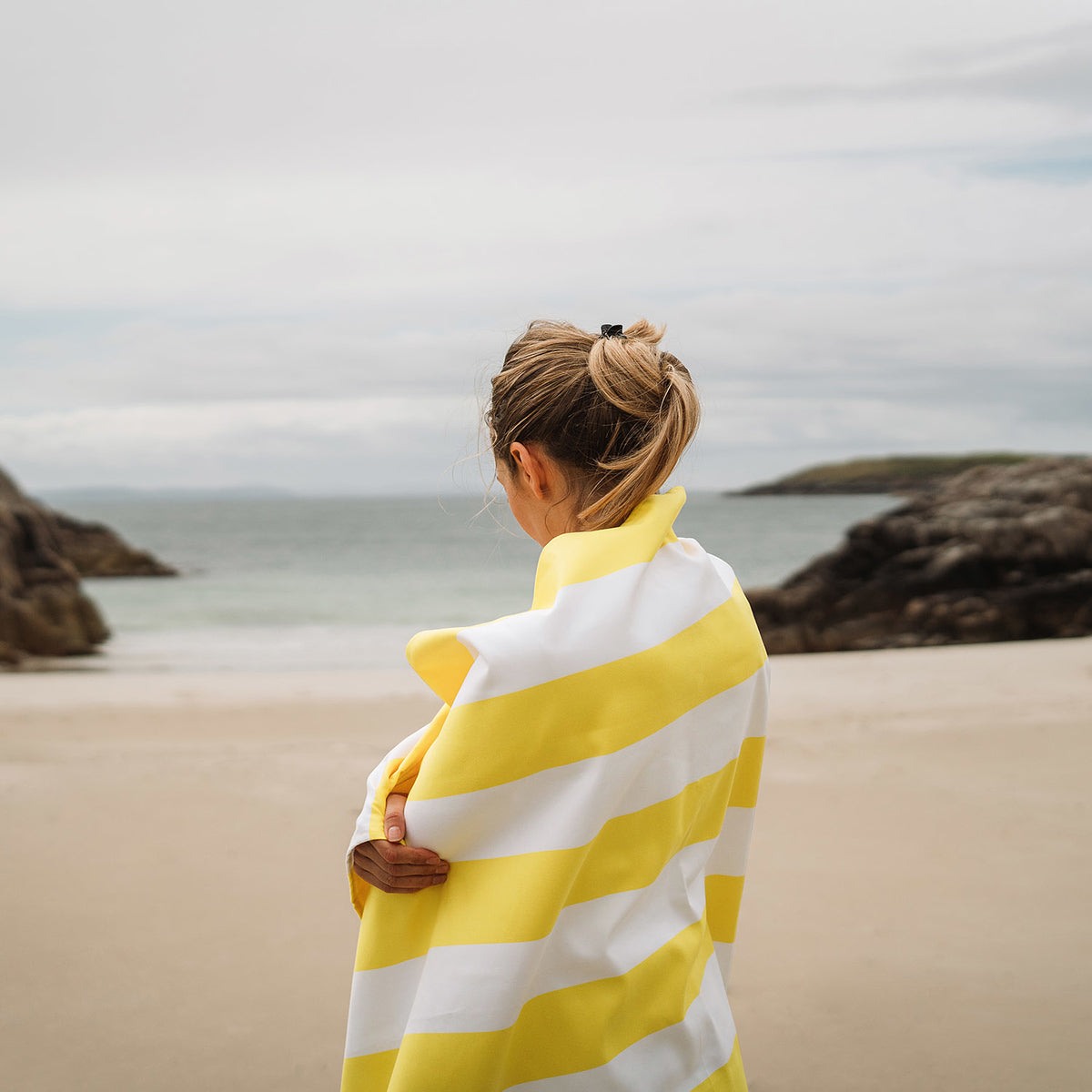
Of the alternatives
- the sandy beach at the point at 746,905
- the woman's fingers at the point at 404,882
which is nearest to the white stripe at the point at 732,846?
the woman's fingers at the point at 404,882

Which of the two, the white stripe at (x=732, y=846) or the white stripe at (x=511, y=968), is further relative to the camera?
the white stripe at (x=732, y=846)

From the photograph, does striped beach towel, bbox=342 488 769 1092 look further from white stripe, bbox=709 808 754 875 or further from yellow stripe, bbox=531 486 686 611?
white stripe, bbox=709 808 754 875

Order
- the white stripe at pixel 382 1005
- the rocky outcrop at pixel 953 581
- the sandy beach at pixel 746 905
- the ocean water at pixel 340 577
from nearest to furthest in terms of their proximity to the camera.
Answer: the white stripe at pixel 382 1005, the sandy beach at pixel 746 905, the rocky outcrop at pixel 953 581, the ocean water at pixel 340 577

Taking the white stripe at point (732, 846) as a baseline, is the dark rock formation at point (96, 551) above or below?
below

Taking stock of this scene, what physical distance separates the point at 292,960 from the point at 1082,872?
2.35 metres

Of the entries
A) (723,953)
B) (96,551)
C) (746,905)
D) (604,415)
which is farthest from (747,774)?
(96,551)

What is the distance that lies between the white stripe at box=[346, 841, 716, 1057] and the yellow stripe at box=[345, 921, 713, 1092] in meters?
0.01

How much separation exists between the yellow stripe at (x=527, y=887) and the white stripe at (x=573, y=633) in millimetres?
187

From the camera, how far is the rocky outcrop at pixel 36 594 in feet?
34.4

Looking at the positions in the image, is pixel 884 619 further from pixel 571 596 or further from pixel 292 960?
pixel 571 596

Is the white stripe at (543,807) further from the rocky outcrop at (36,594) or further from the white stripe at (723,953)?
the rocky outcrop at (36,594)

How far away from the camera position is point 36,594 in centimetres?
1103

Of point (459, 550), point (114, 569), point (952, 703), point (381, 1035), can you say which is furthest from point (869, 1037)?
point (459, 550)

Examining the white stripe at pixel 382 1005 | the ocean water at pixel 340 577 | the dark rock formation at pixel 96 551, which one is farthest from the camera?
the dark rock formation at pixel 96 551
